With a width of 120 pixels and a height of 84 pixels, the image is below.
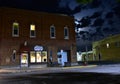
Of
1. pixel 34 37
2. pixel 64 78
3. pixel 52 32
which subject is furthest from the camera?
pixel 52 32

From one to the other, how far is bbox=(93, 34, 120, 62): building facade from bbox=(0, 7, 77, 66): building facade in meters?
31.2

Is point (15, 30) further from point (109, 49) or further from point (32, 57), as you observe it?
point (109, 49)

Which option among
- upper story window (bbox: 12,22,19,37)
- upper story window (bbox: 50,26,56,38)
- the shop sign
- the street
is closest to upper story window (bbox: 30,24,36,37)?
the shop sign

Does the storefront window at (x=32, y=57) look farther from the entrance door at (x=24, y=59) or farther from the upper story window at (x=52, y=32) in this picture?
the upper story window at (x=52, y=32)

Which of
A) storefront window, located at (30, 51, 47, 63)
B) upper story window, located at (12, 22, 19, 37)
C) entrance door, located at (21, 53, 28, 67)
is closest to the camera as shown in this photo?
upper story window, located at (12, 22, 19, 37)

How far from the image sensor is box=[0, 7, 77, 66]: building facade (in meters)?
44.1

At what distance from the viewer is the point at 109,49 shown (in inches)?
3501

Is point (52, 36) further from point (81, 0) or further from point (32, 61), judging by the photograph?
point (81, 0)

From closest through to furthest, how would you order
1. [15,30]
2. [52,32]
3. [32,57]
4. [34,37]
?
1. [15,30]
2. [32,57]
3. [34,37]
4. [52,32]

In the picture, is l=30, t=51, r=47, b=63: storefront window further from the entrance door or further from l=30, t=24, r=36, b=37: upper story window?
l=30, t=24, r=36, b=37: upper story window

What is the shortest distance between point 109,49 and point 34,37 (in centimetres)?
4629

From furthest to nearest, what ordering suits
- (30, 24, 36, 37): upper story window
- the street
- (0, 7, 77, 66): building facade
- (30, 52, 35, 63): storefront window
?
(30, 24, 36, 37): upper story window → (30, 52, 35, 63): storefront window → (0, 7, 77, 66): building facade → the street

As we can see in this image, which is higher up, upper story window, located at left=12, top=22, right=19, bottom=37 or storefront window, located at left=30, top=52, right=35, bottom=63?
upper story window, located at left=12, top=22, right=19, bottom=37

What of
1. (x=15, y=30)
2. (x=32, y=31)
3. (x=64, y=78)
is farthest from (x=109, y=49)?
(x=64, y=78)
